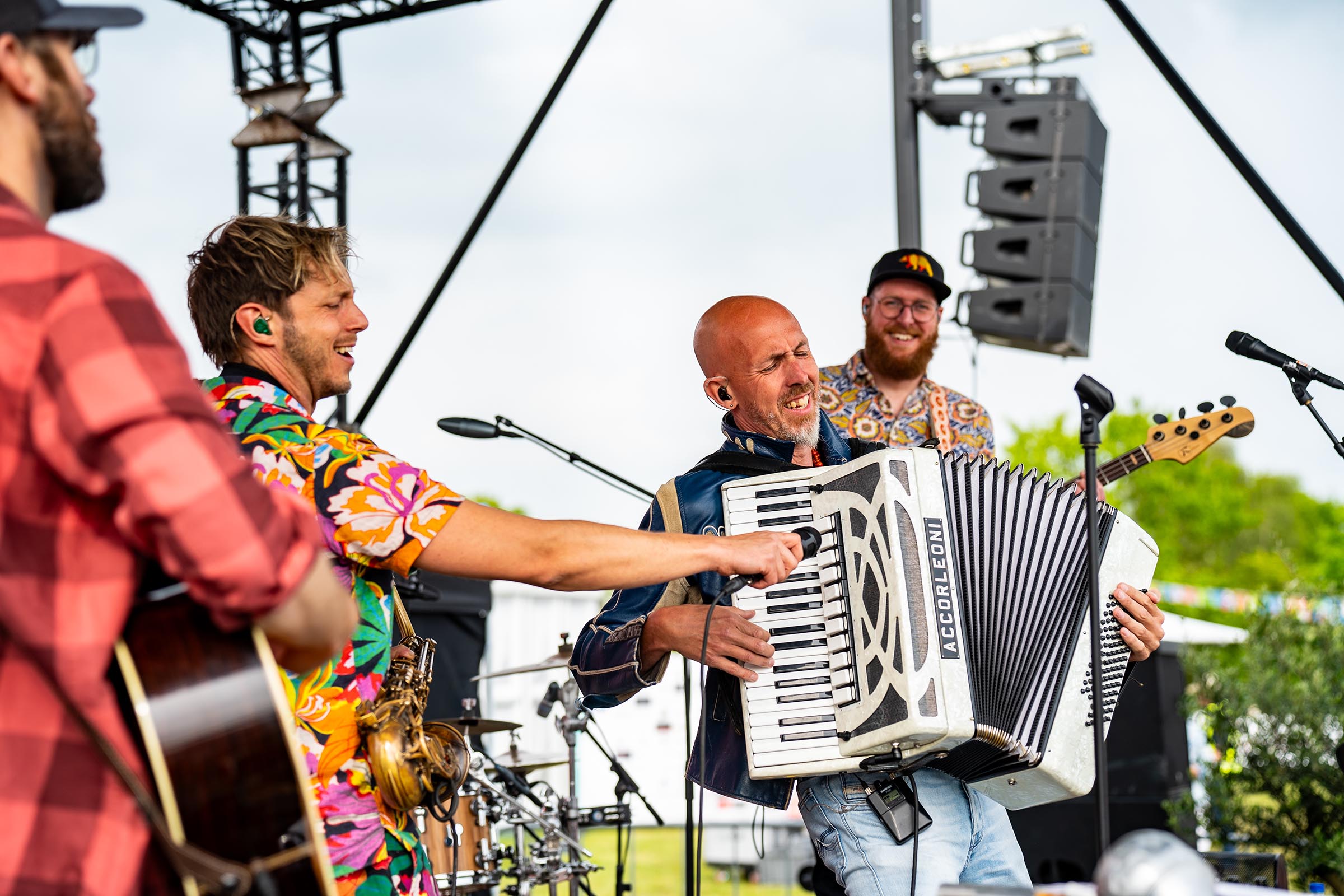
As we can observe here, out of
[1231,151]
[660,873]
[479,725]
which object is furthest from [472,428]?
[660,873]

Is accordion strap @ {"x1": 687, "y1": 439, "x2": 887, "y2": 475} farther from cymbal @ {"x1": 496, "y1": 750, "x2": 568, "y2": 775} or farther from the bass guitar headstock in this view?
cymbal @ {"x1": 496, "y1": 750, "x2": 568, "y2": 775}

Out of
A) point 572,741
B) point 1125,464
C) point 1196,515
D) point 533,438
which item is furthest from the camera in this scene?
point 1196,515

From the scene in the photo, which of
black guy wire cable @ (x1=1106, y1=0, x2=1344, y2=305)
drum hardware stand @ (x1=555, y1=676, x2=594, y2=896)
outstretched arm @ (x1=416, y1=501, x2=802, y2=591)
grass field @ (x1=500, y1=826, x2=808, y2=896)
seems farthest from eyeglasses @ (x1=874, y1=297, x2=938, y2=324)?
grass field @ (x1=500, y1=826, x2=808, y2=896)

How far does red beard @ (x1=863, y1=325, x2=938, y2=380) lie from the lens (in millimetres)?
4633

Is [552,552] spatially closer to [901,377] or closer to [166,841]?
[166,841]

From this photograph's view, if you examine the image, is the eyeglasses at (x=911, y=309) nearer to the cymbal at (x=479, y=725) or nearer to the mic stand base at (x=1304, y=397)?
the mic stand base at (x=1304, y=397)

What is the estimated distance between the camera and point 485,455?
13.4m

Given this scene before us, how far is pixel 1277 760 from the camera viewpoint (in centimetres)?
657

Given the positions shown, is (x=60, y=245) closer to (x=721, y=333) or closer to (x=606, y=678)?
(x=606, y=678)

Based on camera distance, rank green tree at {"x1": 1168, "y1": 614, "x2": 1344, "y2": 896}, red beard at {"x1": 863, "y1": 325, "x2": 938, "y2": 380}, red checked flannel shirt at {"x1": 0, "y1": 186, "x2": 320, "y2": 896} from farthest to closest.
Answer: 1. green tree at {"x1": 1168, "y1": 614, "x2": 1344, "y2": 896}
2. red beard at {"x1": 863, "y1": 325, "x2": 938, "y2": 380}
3. red checked flannel shirt at {"x1": 0, "y1": 186, "x2": 320, "y2": 896}

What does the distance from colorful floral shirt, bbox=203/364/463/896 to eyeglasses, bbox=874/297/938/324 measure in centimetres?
294

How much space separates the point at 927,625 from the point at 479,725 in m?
2.85

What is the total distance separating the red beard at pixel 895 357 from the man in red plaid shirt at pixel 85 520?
11.6 ft

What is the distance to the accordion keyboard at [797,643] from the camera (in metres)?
2.58
